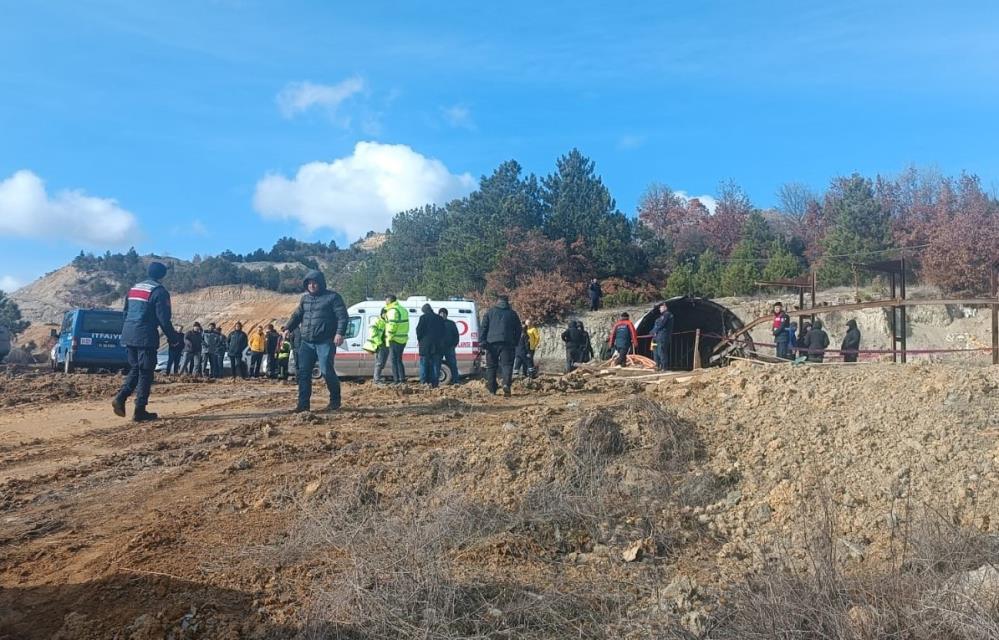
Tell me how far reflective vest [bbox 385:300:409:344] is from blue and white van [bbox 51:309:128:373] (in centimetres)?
1073

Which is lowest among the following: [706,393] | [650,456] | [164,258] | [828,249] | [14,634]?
[14,634]

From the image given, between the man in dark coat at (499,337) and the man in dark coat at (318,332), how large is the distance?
93.9 inches

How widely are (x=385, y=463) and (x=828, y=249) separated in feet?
95.1

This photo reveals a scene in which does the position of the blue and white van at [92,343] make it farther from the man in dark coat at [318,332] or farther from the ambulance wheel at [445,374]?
the man in dark coat at [318,332]

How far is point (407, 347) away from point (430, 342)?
392cm

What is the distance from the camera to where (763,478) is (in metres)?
5.70

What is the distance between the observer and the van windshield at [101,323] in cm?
2073

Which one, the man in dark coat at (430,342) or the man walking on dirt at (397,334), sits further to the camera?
the man walking on dirt at (397,334)

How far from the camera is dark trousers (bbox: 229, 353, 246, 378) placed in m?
19.9

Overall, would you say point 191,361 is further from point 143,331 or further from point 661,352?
point 143,331

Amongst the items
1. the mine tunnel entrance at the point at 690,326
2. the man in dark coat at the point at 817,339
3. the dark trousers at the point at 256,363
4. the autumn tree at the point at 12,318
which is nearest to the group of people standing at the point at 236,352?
the dark trousers at the point at 256,363

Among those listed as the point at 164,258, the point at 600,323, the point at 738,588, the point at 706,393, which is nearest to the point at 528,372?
the point at 706,393

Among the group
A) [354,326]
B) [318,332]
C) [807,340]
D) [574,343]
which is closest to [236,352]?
[354,326]

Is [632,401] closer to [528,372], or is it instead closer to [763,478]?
[763,478]
